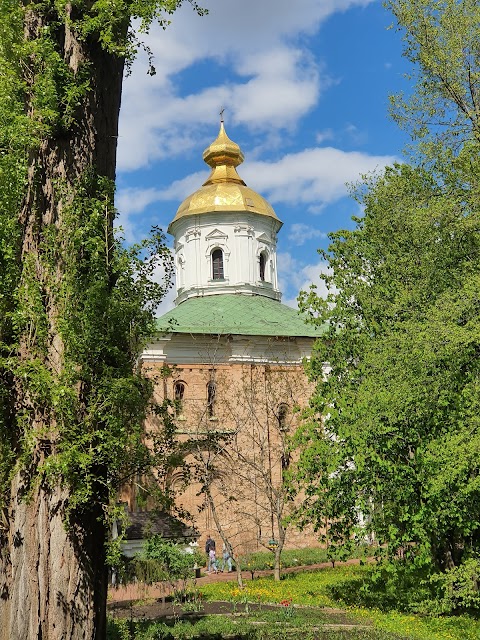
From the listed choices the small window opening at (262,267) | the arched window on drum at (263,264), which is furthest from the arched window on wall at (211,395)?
the arched window on drum at (263,264)

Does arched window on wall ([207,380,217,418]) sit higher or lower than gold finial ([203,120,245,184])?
lower

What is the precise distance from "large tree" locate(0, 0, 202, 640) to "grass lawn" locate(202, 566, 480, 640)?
5503mm

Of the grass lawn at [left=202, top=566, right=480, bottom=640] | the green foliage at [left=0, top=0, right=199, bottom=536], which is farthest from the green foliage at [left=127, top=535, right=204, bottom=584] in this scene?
the green foliage at [left=0, top=0, right=199, bottom=536]

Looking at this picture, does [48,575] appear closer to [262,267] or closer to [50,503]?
[50,503]

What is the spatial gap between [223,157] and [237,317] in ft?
31.5

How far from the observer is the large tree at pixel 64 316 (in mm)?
5707

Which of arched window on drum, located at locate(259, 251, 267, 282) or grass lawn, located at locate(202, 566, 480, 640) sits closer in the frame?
grass lawn, located at locate(202, 566, 480, 640)

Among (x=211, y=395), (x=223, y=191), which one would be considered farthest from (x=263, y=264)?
(x=211, y=395)

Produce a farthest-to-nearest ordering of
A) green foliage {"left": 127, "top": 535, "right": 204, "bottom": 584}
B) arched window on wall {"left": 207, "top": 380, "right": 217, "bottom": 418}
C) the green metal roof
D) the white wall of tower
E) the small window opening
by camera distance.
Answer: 1. the small window opening
2. the white wall of tower
3. the green metal roof
4. arched window on wall {"left": 207, "top": 380, "right": 217, "bottom": 418}
5. green foliage {"left": 127, "top": 535, "right": 204, "bottom": 584}

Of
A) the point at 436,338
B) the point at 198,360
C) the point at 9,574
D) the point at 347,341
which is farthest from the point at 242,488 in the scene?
the point at 9,574

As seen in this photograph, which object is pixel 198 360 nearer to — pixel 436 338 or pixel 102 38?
pixel 436 338

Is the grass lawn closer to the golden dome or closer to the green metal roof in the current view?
the green metal roof

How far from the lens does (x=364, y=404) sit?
1177cm

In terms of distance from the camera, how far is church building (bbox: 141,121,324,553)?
23.3 m
